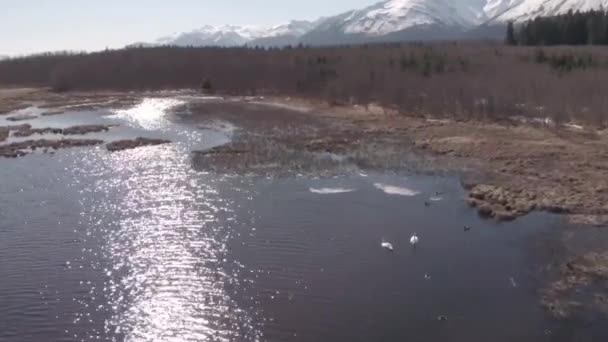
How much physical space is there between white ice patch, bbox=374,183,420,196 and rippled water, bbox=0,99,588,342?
195 millimetres

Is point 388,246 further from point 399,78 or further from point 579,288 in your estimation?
point 399,78

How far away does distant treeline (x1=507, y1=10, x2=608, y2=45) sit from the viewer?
91.3 metres

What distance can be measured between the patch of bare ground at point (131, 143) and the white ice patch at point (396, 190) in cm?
1942

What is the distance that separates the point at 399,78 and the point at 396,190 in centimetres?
3566

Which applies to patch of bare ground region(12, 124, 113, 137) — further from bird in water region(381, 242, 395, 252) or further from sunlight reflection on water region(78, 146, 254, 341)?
bird in water region(381, 242, 395, 252)

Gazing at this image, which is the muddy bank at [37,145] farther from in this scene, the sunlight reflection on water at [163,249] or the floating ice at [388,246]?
the floating ice at [388,246]

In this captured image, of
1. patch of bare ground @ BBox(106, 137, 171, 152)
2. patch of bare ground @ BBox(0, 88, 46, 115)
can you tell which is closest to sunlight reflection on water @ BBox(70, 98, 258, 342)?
patch of bare ground @ BBox(106, 137, 171, 152)

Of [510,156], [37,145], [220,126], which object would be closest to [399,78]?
[220,126]

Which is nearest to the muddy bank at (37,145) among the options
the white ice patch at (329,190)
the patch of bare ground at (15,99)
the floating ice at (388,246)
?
the white ice patch at (329,190)

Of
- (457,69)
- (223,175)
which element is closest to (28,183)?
(223,175)

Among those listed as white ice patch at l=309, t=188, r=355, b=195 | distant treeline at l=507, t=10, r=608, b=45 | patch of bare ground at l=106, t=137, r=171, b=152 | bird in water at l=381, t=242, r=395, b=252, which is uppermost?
distant treeline at l=507, t=10, r=608, b=45

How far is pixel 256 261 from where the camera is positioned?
2083cm

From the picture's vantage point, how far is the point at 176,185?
3098 centimetres

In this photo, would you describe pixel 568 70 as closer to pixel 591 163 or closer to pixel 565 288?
pixel 591 163
